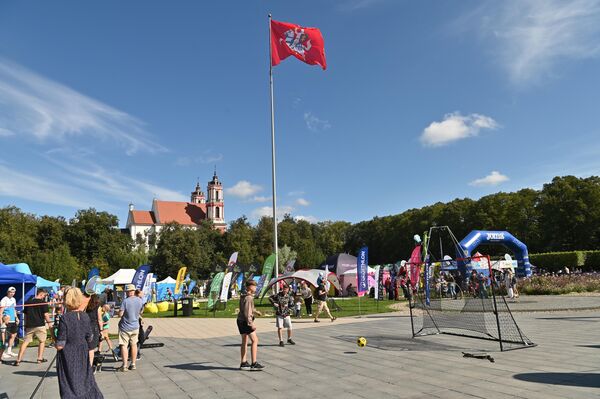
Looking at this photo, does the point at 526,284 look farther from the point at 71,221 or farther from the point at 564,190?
the point at 71,221

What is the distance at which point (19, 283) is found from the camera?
58.6 feet

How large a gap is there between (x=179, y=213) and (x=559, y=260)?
104478 millimetres

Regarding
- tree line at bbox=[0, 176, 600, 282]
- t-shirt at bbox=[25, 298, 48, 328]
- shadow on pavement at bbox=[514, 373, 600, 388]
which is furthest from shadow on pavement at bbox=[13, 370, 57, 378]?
tree line at bbox=[0, 176, 600, 282]

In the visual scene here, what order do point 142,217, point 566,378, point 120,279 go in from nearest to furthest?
point 566,378 < point 120,279 < point 142,217

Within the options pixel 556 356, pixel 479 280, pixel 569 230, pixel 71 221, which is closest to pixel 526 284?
pixel 479 280

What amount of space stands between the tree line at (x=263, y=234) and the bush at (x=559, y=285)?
32656mm

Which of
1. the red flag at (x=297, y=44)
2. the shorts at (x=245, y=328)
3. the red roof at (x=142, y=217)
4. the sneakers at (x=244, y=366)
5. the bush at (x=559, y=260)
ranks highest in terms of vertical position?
the red roof at (x=142, y=217)

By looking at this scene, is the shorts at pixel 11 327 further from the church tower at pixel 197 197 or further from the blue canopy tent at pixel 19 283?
the church tower at pixel 197 197

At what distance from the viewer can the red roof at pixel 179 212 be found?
125m

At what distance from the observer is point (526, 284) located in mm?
28219

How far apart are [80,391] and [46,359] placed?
7810mm

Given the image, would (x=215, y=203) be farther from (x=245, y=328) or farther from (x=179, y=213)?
(x=245, y=328)

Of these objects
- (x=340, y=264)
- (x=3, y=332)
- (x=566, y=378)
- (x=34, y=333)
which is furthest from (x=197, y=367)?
(x=340, y=264)

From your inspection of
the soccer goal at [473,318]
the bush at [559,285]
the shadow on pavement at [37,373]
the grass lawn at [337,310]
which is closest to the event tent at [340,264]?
the grass lawn at [337,310]
